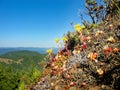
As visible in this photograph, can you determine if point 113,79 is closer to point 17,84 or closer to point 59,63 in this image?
point 59,63

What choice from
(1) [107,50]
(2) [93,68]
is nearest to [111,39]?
(1) [107,50]

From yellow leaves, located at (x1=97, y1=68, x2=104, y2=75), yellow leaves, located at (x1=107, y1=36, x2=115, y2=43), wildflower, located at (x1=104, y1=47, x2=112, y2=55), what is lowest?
yellow leaves, located at (x1=97, y1=68, x2=104, y2=75)

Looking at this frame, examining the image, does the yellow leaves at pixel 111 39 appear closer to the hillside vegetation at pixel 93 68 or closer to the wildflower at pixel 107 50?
the hillside vegetation at pixel 93 68

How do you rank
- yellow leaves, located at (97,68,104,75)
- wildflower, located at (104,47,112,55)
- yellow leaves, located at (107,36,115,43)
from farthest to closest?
yellow leaves, located at (107,36,115,43) → wildflower, located at (104,47,112,55) → yellow leaves, located at (97,68,104,75)

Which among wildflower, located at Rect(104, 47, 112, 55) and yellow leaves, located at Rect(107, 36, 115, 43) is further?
yellow leaves, located at Rect(107, 36, 115, 43)

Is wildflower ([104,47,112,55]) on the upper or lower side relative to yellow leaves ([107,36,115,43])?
lower

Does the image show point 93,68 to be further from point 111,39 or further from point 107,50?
point 111,39

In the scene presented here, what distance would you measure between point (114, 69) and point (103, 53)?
0.63 m

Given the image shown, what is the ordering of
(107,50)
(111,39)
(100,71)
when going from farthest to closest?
(111,39)
(107,50)
(100,71)

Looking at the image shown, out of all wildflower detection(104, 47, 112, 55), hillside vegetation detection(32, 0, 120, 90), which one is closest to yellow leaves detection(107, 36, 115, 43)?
hillside vegetation detection(32, 0, 120, 90)

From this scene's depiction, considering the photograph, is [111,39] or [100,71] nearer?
[100,71]

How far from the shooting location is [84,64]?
6.25 meters

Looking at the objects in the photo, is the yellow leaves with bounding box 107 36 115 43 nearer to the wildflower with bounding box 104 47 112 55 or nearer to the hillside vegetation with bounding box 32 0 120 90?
the hillside vegetation with bounding box 32 0 120 90

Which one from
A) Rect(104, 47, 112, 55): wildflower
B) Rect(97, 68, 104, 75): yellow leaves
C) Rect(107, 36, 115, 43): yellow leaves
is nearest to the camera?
Rect(97, 68, 104, 75): yellow leaves
